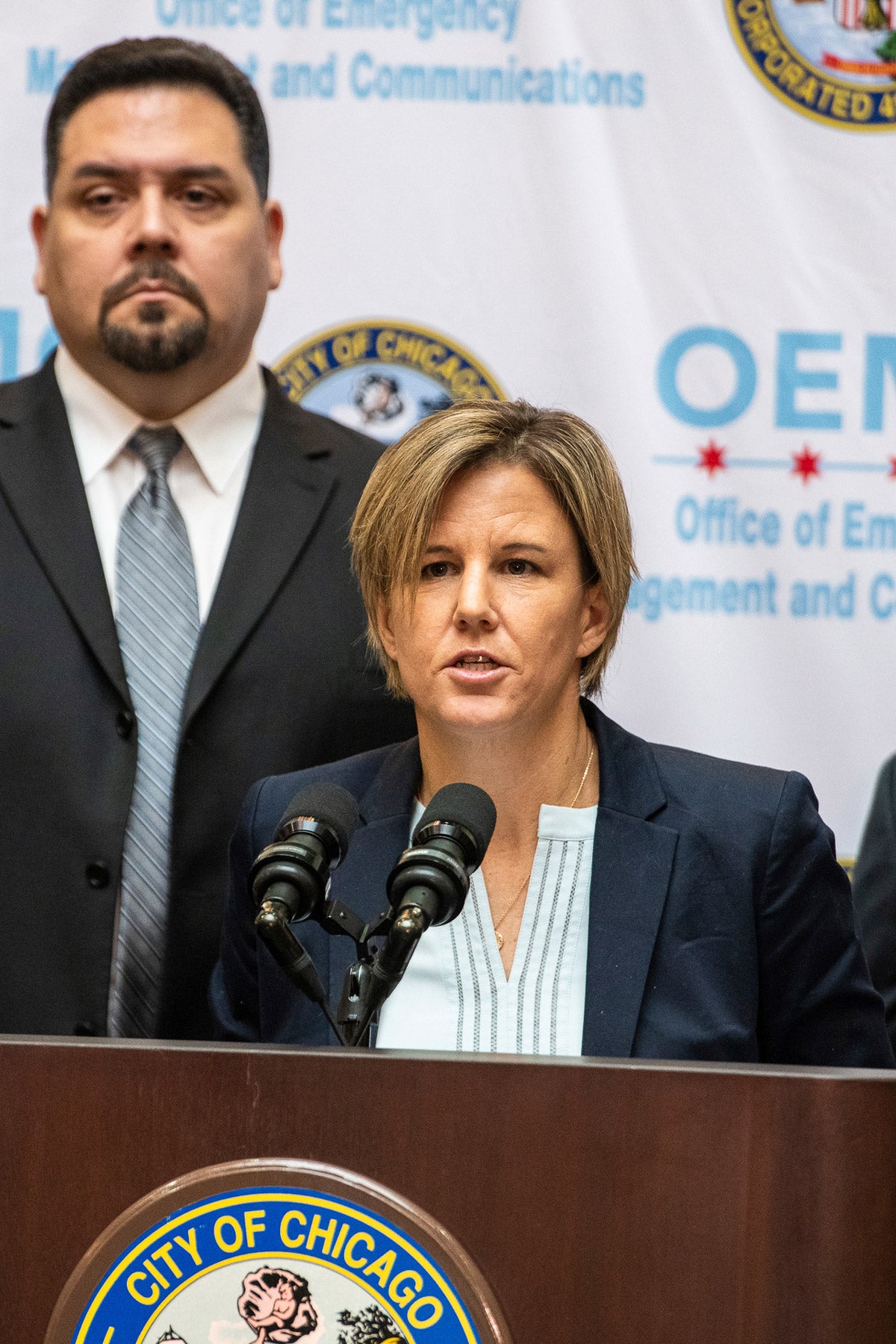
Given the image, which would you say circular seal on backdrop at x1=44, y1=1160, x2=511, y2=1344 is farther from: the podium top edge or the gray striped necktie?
the gray striped necktie

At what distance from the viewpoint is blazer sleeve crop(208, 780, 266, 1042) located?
1.83m

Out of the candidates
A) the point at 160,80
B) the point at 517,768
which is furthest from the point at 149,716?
the point at 160,80

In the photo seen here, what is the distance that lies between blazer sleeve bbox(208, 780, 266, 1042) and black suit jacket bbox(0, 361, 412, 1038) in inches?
10.0

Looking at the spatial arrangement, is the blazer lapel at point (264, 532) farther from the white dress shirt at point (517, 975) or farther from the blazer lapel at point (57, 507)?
the white dress shirt at point (517, 975)

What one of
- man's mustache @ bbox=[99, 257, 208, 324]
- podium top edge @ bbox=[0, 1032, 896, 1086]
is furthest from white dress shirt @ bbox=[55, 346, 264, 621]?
podium top edge @ bbox=[0, 1032, 896, 1086]

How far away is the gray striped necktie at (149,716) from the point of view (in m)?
2.14

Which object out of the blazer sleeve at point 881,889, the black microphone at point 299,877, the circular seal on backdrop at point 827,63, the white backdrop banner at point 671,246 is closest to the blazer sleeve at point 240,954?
the black microphone at point 299,877

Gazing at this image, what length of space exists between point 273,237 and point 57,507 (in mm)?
561

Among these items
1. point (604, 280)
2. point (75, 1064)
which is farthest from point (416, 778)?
point (604, 280)

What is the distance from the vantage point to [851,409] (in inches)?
102

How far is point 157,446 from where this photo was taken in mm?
2301

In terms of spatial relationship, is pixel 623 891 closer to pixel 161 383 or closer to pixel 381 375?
pixel 161 383

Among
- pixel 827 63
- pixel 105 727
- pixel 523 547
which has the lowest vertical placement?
pixel 105 727

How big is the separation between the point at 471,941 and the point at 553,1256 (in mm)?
686
